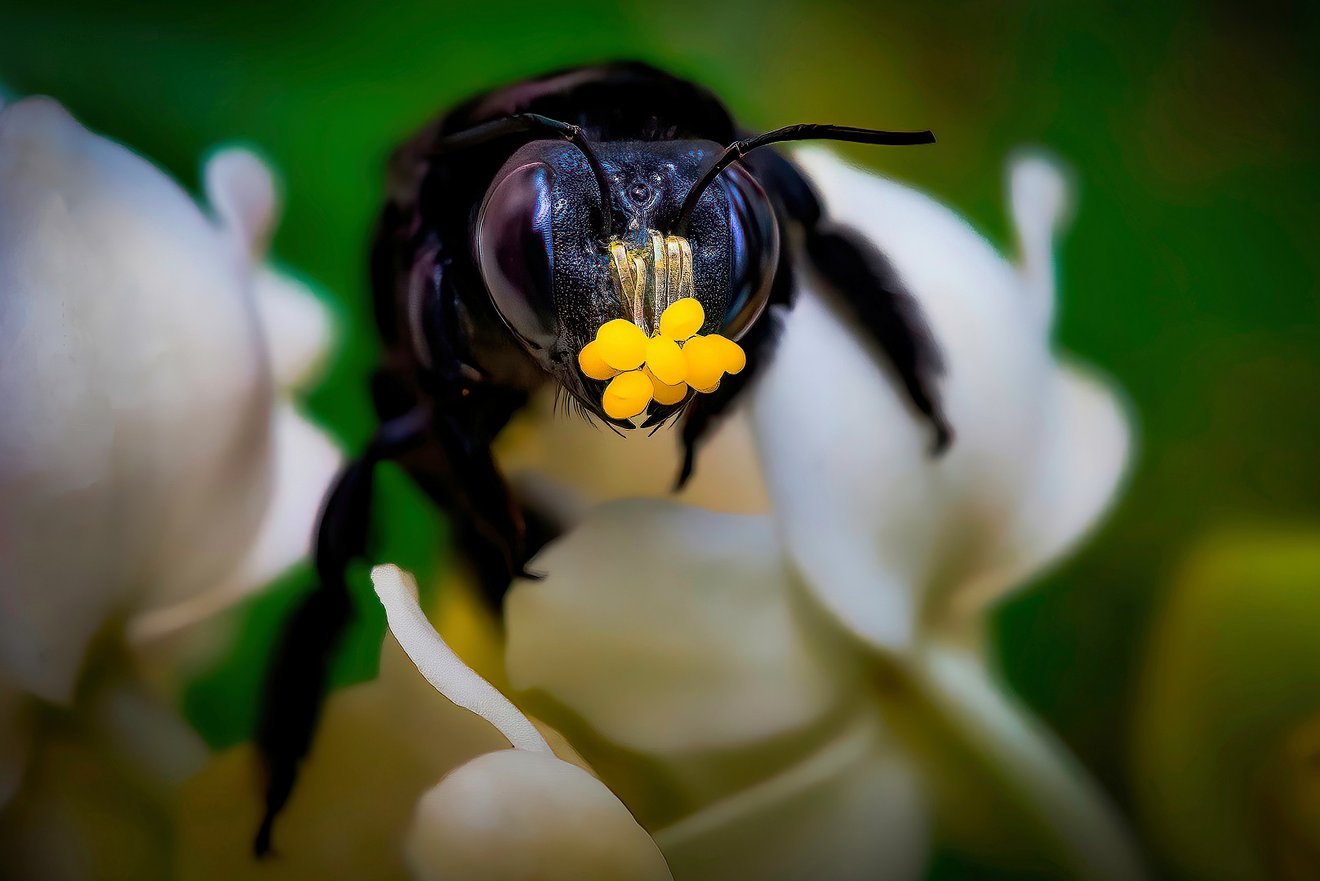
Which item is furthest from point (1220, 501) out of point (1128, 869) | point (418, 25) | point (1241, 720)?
point (418, 25)

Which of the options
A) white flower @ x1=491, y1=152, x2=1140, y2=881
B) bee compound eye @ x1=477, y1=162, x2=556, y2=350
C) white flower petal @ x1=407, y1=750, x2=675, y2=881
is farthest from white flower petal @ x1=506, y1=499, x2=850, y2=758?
bee compound eye @ x1=477, y1=162, x2=556, y2=350

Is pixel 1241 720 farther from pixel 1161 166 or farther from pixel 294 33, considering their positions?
pixel 294 33

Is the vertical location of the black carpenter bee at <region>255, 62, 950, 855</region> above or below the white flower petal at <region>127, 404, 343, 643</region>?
above

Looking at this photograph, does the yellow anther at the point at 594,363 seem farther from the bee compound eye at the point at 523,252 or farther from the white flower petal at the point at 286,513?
the white flower petal at the point at 286,513

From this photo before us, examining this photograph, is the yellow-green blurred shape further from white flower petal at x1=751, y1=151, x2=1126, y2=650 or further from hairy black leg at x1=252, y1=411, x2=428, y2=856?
A: hairy black leg at x1=252, y1=411, x2=428, y2=856

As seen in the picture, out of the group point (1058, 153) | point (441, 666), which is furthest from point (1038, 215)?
point (441, 666)

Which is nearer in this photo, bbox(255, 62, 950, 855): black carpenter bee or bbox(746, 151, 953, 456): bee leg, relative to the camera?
bbox(255, 62, 950, 855): black carpenter bee

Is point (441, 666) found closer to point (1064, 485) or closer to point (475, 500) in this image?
point (475, 500)
